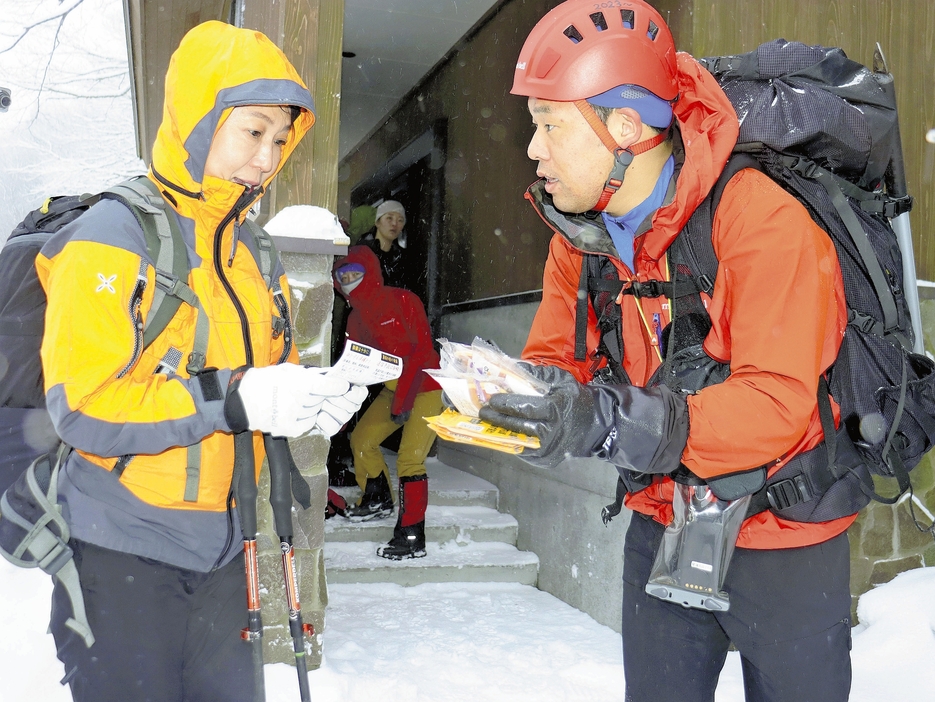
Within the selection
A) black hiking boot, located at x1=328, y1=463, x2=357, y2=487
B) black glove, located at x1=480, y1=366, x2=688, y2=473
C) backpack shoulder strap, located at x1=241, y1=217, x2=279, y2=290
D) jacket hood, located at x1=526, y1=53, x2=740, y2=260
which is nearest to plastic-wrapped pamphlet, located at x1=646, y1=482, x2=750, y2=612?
black glove, located at x1=480, y1=366, x2=688, y2=473

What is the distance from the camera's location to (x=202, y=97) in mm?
1938

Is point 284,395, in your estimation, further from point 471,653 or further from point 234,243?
point 471,653

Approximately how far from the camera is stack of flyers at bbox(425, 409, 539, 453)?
4.52ft

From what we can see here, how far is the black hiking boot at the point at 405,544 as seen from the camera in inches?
216

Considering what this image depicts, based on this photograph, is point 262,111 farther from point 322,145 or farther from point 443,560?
point 443,560

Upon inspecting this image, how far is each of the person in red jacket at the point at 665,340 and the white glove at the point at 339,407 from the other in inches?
21.4

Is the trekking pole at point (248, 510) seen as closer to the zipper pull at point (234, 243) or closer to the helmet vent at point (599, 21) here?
the zipper pull at point (234, 243)

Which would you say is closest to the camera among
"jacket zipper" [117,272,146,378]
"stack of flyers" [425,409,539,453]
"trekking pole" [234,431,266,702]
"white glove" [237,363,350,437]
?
"stack of flyers" [425,409,539,453]

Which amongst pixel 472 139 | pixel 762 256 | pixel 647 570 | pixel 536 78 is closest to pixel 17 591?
pixel 647 570

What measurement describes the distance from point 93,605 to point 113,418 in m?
0.46

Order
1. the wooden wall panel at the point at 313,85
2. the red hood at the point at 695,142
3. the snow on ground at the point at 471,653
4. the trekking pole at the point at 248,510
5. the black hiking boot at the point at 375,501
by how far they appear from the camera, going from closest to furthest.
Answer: the red hood at the point at 695,142
the trekking pole at the point at 248,510
the wooden wall panel at the point at 313,85
the snow on ground at the point at 471,653
the black hiking boot at the point at 375,501

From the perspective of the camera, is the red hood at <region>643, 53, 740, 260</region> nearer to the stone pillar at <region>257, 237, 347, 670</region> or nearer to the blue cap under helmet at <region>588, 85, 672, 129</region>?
the blue cap under helmet at <region>588, 85, 672, 129</region>

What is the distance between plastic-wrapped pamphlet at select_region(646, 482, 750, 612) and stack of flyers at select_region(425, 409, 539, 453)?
1.63 feet

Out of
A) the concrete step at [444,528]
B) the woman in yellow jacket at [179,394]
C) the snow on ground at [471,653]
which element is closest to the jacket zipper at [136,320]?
the woman in yellow jacket at [179,394]
